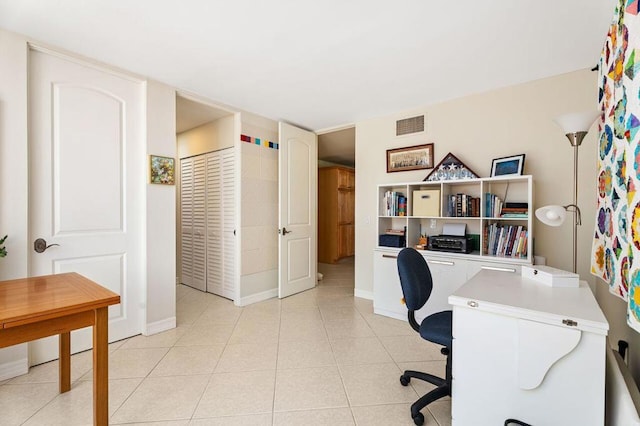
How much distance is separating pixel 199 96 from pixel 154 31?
1152mm

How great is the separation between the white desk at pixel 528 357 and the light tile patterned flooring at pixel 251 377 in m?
0.44

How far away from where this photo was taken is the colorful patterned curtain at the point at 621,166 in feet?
3.49

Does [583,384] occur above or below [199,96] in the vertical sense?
below

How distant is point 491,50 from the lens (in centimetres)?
217

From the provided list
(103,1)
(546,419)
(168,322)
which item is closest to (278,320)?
(168,322)

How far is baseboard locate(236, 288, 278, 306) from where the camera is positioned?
3535 mm

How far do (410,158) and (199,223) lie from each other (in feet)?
10.4

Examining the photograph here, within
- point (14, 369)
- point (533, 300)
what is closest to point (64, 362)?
point (14, 369)

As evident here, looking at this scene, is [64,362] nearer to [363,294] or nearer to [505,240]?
[363,294]

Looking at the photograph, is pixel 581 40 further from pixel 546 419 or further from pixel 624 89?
pixel 546 419

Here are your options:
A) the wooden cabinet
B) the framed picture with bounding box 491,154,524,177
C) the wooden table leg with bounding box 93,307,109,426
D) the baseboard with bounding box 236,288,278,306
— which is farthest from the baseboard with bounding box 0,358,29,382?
the wooden cabinet

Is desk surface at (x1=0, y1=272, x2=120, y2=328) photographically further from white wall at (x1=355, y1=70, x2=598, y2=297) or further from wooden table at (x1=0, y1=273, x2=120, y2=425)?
white wall at (x1=355, y1=70, x2=598, y2=297)

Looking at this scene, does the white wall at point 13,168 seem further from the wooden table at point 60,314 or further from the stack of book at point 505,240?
the stack of book at point 505,240

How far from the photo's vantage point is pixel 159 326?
2.76 meters
